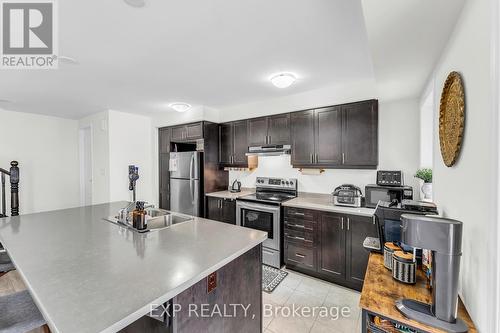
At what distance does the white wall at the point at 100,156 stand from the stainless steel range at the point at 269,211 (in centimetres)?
282

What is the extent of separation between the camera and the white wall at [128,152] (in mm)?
4371

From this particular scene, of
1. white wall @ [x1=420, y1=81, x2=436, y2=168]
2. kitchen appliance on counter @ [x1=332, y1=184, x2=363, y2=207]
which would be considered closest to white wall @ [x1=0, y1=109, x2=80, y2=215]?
kitchen appliance on counter @ [x1=332, y1=184, x2=363, y2=207]

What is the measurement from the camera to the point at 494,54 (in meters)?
0.83

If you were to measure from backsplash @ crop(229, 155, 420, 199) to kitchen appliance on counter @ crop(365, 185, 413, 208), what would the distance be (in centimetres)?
42

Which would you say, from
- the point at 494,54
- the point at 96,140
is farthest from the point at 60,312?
the point at 96,140

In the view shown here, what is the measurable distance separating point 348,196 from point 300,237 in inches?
31.9

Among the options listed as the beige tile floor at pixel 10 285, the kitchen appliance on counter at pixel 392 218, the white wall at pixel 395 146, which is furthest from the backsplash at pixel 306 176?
the beige tile floor at pixel 10 285

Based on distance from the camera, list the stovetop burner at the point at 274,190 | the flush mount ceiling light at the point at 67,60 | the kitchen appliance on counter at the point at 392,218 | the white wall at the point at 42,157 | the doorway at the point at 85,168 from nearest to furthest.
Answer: the kitchen appliance on counter at the point at 392,218, the flush mount ceiling light at the point at 67,60, the stovetop burner at the point at 274,190, the white wall at the point at 42,157, the doorway at the point at 85,168

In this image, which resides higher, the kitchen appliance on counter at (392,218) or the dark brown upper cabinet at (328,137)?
the dark brown upper cabinet at (328,137)

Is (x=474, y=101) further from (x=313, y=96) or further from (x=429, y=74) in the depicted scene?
(x=313, y=96)

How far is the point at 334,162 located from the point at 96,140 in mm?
4630

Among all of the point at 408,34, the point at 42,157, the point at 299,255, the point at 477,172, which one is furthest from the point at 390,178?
the point at 42,157

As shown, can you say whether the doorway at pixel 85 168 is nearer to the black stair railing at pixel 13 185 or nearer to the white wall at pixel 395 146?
the black stair railing at pixel 13 185

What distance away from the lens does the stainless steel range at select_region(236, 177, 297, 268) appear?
3.12 meters
